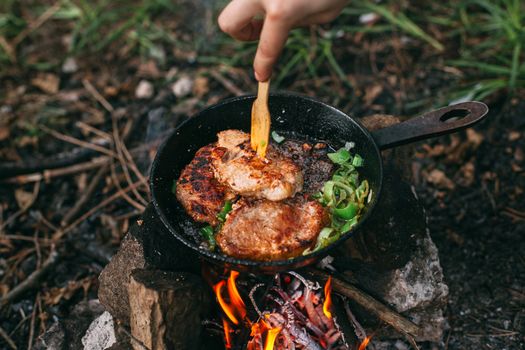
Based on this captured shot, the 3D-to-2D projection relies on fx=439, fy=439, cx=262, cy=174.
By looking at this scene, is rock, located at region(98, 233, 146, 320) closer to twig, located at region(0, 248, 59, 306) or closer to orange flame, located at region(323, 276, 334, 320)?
twig, located at region(0, 248, 59, 306)

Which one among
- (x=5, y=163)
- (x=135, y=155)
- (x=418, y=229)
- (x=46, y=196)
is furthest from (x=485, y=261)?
(x=5, y=163)

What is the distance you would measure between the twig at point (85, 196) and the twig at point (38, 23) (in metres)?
2.39

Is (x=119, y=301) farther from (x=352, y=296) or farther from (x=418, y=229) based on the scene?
(x=418, y=229)

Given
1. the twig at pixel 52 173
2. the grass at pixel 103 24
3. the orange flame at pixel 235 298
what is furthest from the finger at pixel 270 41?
the grass at pixel 103 24

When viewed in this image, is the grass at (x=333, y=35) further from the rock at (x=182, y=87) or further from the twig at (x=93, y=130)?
the twig at (x=93, y=130)

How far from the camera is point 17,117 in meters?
4.75

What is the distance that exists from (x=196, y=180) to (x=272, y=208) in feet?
1.85

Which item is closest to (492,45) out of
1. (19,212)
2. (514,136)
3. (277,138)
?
(514,136)

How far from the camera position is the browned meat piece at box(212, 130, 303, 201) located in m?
2.74

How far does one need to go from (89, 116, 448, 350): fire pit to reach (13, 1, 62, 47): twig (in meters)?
3.80

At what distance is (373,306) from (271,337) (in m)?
0.72

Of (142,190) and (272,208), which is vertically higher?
(272,208)

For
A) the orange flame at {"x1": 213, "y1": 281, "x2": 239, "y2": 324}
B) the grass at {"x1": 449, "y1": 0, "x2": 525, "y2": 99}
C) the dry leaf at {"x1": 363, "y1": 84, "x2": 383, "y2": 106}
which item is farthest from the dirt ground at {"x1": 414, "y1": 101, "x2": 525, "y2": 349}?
the orange flame at {"x1": 213, "y1": 281, "x2": 239, "y2": 324}

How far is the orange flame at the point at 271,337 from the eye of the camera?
2695mm
